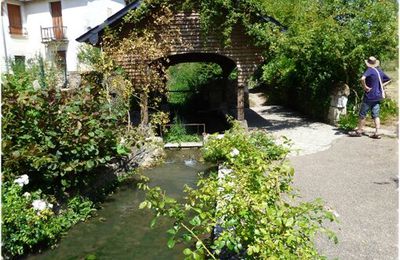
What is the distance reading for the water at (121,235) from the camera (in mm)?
4918

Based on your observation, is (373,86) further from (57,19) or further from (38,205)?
(57,19)

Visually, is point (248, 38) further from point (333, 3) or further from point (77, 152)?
point (77, 152)

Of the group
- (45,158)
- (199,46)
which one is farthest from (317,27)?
(45,158)

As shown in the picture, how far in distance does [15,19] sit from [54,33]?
317cm

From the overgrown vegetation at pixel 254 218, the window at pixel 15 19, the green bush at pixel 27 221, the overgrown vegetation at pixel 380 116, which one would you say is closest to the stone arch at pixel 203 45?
the overgrown vegetation at pixel 380 116

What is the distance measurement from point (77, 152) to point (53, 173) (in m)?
0.52

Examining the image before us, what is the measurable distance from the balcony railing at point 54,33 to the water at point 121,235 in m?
26.1

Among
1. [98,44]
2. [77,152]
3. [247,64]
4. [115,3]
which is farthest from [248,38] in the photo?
[115,3]

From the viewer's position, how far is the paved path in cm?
431

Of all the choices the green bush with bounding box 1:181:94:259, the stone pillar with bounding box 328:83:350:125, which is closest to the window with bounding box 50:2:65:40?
the stone pillar with bounding box 328:83:350:125

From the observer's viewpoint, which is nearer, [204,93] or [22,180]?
[22,180]

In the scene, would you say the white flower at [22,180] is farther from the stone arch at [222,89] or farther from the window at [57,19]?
the window at [57,19]

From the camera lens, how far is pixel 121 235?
18.0 feet

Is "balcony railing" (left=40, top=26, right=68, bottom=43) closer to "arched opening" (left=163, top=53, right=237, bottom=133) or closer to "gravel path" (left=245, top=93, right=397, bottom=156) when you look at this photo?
"arched opening" (left=163, top=53, right=237, bottom=133)
